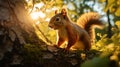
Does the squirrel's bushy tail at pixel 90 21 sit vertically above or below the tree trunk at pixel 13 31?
below

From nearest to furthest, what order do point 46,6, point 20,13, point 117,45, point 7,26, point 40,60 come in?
point 117,45 < point 40,60 < point 7,26 < point 20,13 < point 46,6

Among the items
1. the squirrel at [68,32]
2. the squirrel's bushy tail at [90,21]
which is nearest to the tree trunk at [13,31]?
the squirrel at [68,32]

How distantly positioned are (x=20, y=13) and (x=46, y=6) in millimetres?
1598

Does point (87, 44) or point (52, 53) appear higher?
point (52, 53)

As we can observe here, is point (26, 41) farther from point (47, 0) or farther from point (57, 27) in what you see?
point (47, 0)

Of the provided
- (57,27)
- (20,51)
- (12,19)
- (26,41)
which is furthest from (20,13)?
(57,27)

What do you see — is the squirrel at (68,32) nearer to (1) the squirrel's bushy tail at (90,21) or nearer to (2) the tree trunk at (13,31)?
(1) the squirrel's bushy tail at (90,21)

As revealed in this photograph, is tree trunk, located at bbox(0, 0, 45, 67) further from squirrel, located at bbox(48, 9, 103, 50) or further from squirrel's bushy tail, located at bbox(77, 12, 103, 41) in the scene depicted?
→ squirrel's bushy tail, located at bbox(77, 12, 103, 41)

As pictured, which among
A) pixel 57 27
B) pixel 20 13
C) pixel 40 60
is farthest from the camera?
pixel 57 27

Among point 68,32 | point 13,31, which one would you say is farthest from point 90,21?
point 13,31

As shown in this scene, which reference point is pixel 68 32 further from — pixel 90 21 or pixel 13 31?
pixel 13 31

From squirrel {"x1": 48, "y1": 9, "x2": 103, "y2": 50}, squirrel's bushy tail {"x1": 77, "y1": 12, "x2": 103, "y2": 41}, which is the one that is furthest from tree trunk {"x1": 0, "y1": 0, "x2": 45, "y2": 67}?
squirrel's bushy tail {"x1": 77, "y1": 12, "x2": 103, "y2": 41}

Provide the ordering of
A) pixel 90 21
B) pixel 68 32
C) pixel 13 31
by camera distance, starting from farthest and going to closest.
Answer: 1. pixel 90 21
2. pixel 68 32
3. pixel 13 31

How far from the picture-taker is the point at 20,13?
9.99ft
